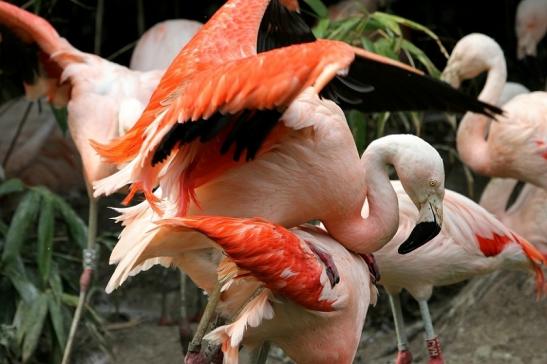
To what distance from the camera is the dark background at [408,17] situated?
658 centimetres

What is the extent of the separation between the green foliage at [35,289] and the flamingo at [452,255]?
1367 mm

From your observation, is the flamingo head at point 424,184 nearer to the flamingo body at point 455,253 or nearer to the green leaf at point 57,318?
the flamingo body at point 455,253

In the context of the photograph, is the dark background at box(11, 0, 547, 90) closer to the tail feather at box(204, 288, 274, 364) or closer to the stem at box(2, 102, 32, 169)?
the stem at box(2, 102, 32, 169)

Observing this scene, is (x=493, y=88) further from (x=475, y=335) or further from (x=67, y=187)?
(x=67, y=187)

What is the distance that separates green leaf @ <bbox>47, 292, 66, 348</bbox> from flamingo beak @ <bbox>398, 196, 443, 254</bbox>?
1798 mm

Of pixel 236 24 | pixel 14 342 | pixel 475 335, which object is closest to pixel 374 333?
pixel 475 335

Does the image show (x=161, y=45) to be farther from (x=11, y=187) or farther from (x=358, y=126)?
(x=358, y=126)

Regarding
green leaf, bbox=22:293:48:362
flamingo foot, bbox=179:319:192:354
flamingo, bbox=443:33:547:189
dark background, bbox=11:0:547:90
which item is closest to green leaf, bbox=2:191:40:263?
green leaf, bbox=22:293:48:362

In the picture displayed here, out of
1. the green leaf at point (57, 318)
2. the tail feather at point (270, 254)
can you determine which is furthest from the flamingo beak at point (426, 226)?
the green leaf at point (57, 318)

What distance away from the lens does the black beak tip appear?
10.4ft

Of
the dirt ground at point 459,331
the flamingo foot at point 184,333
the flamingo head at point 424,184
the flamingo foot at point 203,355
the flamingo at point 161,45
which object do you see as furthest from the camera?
the flamingo at point 161,45

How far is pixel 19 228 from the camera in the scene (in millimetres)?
4609

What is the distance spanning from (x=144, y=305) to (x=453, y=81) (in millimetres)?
1876

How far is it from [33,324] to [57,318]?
0.12m
